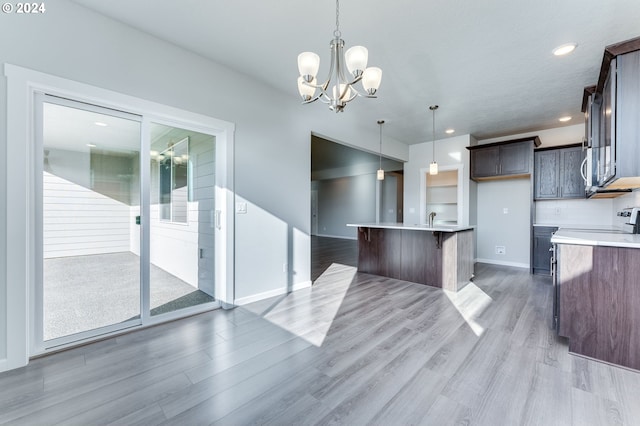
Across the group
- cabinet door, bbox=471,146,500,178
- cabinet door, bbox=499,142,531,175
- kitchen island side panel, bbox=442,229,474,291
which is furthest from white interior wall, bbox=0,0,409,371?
cabinet door, bbox=499,142,531,175

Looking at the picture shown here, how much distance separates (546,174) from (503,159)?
2.45 feet

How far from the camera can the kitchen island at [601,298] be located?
1.98 metres

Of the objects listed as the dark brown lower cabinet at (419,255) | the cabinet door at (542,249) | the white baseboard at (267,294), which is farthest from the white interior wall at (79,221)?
the cabinet door at (542,249)

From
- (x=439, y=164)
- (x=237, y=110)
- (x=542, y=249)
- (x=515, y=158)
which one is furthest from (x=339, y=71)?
(x=542, y=249)

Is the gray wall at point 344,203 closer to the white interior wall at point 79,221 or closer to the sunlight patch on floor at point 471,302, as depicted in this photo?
the sunlight patch on floor at point 471,302

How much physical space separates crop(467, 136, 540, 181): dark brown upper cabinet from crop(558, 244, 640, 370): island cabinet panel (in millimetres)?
3522

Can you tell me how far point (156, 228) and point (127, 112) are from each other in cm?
116

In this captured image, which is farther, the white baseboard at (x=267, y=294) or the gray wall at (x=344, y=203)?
the gray wall at (x=344, y=203)

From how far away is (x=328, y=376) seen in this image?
1.88 m

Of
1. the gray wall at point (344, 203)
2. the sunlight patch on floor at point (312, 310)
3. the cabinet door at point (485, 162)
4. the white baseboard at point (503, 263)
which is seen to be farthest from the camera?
the gray wall at point (344, 203)

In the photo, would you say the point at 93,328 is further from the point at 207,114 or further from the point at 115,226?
the point at 207,114

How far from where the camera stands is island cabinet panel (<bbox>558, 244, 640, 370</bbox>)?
1982 millimetres

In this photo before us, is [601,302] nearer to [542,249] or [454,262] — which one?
[454,262]

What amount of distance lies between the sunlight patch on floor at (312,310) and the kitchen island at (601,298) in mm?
2034
